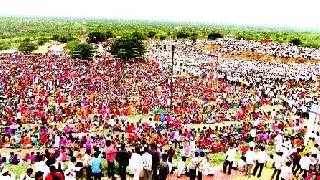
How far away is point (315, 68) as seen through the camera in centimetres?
4250

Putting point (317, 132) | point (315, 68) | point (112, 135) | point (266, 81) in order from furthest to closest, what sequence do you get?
point (315, 68), point (266, 81), point (112, 135), point (317, 132)

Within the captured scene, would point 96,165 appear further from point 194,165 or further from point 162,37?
point 162,37

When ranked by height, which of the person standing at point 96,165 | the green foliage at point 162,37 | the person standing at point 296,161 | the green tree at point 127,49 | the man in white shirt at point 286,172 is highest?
the person standing at point 96,165

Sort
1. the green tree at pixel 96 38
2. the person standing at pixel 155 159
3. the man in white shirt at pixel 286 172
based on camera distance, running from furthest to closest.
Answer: the green tree at pixel 96 38
the man in white shirt at pixel 286 172
the person standing at pixel 155 159

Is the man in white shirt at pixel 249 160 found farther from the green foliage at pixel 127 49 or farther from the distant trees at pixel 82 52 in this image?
the distant trees at pixel 82 52

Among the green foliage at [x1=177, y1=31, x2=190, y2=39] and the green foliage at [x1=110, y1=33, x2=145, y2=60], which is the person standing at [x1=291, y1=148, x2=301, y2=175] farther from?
the green foliage at [x1=177, y1=31, x2=190, y2=39]

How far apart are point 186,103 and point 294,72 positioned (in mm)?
16622

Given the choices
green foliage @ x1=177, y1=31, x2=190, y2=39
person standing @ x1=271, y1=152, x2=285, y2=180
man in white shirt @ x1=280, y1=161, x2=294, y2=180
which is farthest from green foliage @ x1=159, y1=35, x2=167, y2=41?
man in white shirt @ x1=280, y1=161, x2=294, y2=180

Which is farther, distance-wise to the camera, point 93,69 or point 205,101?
point 93,69

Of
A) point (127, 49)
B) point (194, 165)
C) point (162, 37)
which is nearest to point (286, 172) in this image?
point (194, 165)

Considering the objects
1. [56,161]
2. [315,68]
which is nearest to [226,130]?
[56,161]

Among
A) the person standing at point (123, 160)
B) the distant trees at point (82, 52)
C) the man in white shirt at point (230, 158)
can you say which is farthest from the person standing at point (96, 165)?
the distant trees at point (82, 52)

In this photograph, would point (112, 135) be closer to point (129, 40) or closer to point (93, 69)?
point (93, 69)

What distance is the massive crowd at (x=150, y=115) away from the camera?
40.2ft
